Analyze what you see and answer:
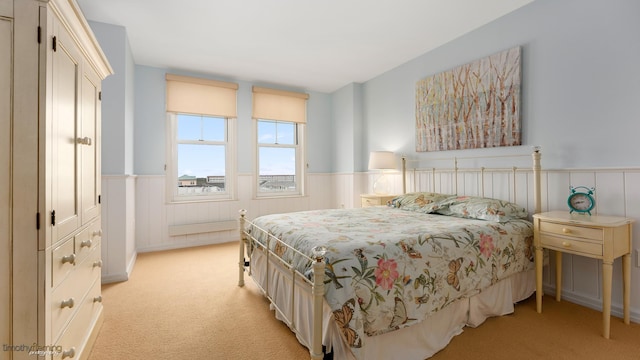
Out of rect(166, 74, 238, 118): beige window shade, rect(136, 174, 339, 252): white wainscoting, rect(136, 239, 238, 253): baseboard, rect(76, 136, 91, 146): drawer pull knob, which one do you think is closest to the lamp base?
rect(136, 174, 339, 252): white wainscoting

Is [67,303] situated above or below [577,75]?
below

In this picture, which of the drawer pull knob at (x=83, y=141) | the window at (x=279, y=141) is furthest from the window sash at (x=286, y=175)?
the drawer pull knob at (x=83, y=141)

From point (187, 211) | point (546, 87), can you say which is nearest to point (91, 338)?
point (187, 211)

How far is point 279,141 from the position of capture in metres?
5.23

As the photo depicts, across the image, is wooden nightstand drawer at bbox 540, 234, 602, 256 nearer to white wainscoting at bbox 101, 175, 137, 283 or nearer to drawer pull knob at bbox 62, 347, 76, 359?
drawer pull knob at bbox 62, 347, 76, 359

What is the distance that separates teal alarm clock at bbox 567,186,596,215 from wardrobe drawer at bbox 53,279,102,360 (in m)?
3.37

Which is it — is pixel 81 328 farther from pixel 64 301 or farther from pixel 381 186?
pixel 381 186

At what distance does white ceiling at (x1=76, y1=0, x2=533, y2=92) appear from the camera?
2.74m

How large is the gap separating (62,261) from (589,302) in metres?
3.57

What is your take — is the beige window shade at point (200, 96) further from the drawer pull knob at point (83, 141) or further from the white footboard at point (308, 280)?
the drawer pull knob at point (83, 141)

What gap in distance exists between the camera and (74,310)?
5.11 feet

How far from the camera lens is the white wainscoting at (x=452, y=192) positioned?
2.23 metres

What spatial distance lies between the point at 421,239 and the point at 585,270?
1669 millimetres

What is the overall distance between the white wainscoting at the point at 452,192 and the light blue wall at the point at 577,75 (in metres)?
0.17
